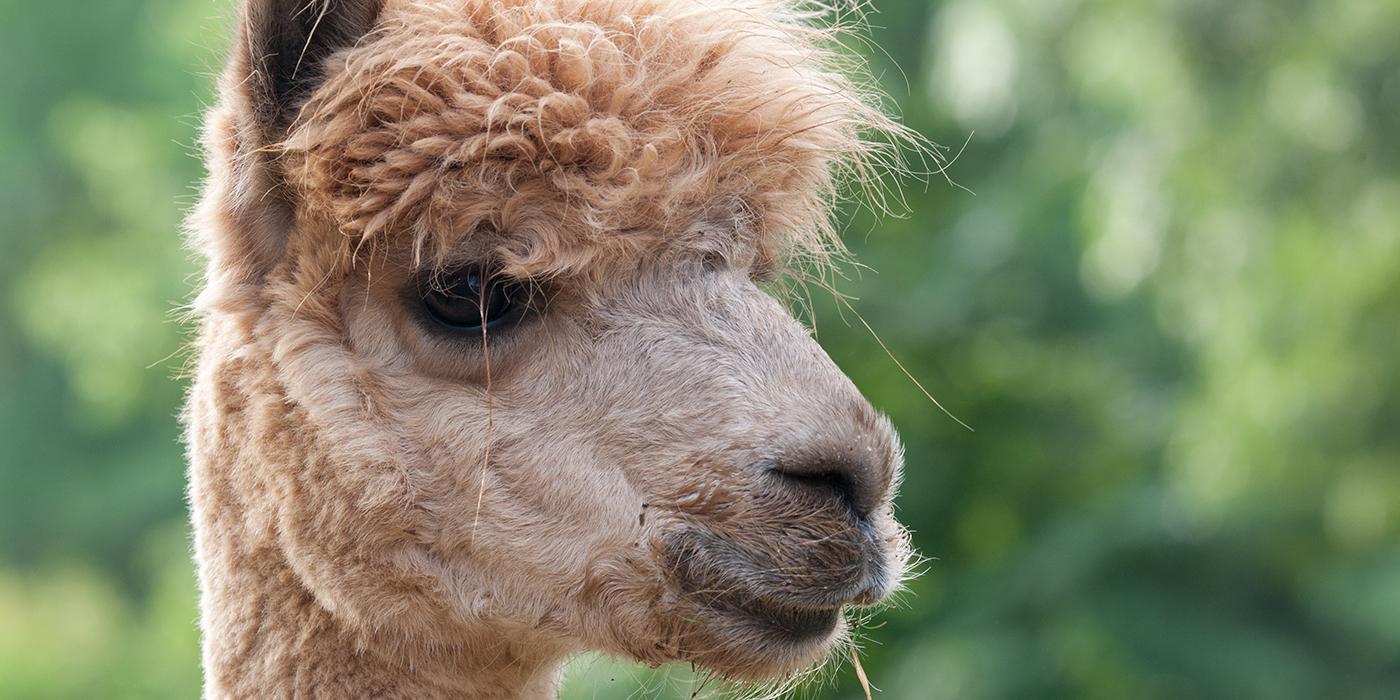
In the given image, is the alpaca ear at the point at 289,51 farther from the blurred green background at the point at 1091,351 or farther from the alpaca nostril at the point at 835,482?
the alpaca nostril at the point at 835,482

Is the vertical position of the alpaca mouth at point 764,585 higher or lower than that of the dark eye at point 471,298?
lower

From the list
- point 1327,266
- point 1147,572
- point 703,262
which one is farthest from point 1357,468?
point 703,262

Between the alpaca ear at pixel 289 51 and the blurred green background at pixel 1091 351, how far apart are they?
545 mm

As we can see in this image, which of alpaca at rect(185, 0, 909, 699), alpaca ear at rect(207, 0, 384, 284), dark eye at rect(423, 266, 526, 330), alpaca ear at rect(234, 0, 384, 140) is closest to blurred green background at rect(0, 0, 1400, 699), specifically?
alpaca ear at rect(207, 0, 384, 284)

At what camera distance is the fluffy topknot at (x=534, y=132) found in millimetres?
2943

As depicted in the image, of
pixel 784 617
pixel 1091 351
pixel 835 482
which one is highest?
pixel 835 482

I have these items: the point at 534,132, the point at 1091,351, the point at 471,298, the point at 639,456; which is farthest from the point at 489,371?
the point at 1091,351

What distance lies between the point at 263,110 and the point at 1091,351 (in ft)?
27.6

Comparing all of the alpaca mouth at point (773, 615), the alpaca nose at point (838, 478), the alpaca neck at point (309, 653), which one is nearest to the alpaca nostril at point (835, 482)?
the alpaca nose at point (838, 478)

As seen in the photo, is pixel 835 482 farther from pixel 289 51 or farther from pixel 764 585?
pixel 289 51

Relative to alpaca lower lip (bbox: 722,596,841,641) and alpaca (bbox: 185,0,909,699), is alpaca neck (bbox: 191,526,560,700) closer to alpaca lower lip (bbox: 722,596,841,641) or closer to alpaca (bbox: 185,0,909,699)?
alpaca (bbox: 185,0,909,699)

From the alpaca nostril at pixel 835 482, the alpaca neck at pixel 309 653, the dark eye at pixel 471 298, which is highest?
the alpaca nostril at pixel 835 482

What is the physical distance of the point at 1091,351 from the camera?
34.9 feet

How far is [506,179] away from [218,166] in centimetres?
69
